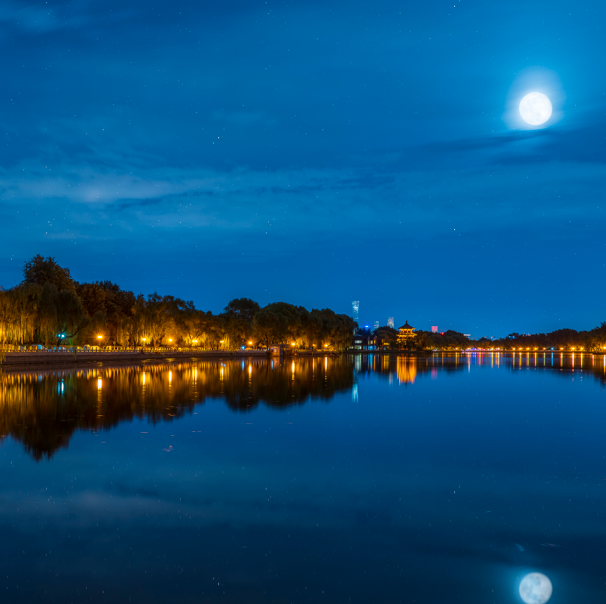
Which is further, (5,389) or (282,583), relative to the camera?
(5,389)

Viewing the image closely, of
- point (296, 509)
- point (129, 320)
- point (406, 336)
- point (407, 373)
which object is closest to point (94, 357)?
point (129, 320)

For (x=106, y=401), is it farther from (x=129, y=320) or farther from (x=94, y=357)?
(x=129, y=320)

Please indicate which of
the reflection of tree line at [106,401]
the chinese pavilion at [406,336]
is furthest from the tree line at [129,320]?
the chinese pavilion at [406,336]

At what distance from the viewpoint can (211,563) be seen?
6582 millimetres

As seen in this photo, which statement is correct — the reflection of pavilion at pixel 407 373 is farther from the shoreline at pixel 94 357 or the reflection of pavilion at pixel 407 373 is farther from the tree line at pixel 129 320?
the tree line at pixel 129 320

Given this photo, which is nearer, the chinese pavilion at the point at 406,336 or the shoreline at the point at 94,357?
the shoreline at the point at 94,357

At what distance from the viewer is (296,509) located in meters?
8.62

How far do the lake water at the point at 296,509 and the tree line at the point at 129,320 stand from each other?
35571mm

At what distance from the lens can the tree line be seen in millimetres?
50406

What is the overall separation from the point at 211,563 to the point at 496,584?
3187mm

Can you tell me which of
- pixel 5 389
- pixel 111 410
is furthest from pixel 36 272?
pixel 111 410

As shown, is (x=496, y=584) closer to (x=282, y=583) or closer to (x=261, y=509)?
(x=282, y=583)

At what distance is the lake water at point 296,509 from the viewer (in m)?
6.12

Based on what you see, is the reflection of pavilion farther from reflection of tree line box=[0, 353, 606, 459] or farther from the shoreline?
the shoreline
